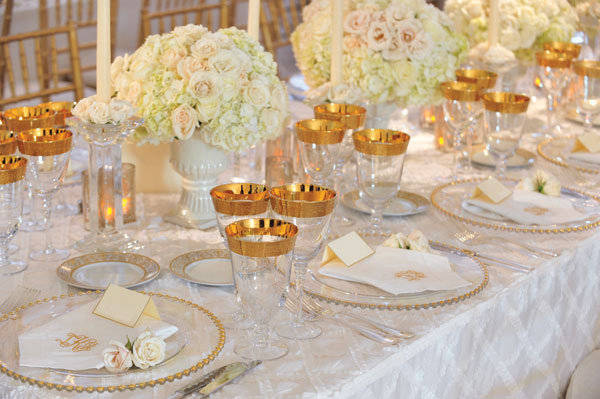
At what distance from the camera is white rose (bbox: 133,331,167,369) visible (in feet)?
3.26

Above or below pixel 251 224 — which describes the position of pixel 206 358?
below

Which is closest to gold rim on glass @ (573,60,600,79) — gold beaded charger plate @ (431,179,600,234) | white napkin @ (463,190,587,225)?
gold beaded charger plate @ (431,179,600,234)

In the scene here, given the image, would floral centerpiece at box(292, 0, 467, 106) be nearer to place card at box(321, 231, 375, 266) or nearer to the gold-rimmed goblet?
place card at box(321, 231, 375, 266)

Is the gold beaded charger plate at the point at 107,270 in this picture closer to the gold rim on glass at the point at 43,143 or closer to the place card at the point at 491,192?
the gold rim on glass at the point at 43,143

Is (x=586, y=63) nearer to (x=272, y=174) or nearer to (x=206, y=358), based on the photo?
(x=272, y=174)

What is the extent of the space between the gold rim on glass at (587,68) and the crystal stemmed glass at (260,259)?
1.55 metres

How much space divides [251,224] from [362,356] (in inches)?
10.2

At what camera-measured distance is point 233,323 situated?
1197 mm

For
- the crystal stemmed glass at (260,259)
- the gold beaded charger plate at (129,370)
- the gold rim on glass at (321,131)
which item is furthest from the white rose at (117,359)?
the gold rim on glass at (321,131)

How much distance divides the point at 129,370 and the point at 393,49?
1318 mm

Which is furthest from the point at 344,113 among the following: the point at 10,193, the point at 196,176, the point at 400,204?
the point at 10,193

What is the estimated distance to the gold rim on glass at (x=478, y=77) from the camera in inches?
85.2

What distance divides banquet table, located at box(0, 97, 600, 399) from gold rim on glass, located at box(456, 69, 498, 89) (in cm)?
40

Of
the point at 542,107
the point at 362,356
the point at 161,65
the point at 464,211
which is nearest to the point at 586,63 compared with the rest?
the point at 542,107
